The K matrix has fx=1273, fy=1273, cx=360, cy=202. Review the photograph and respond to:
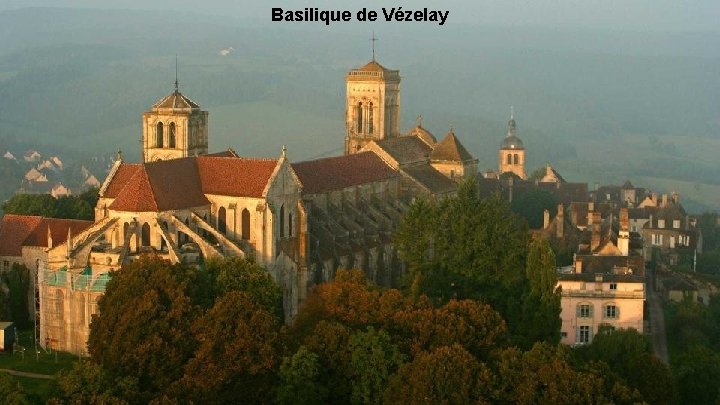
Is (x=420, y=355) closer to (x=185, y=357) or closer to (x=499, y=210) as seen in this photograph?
(x=185, y=357)

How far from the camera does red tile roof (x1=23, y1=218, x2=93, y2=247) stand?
231 ft

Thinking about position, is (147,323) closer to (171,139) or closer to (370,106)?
(171,139)

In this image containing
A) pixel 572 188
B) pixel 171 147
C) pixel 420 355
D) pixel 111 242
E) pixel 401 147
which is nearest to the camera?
pixel 420 355

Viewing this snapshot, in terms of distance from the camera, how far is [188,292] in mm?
54656

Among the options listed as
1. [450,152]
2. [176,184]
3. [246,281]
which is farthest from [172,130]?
[450,152]

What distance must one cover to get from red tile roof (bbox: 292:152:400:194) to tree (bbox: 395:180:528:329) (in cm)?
779

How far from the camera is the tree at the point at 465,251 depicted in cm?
6525

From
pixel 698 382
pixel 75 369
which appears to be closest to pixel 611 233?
pixel 698 382

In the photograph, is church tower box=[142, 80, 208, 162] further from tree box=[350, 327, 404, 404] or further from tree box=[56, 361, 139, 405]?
tree box=[56, 361, 139, 405]

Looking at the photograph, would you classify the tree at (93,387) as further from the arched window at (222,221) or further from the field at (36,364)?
the arched window at (222,221)

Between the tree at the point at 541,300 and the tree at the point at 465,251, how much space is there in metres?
1.15

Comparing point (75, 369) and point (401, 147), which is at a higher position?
point (401, 147)

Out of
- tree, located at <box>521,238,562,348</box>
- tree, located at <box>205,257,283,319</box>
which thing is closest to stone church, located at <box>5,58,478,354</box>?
tree, located at <box>205,257,283,319</box>

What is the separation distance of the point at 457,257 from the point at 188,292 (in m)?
17.4
